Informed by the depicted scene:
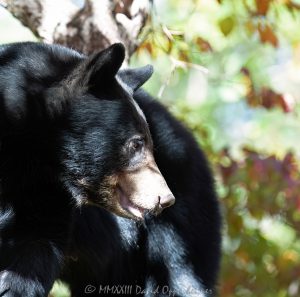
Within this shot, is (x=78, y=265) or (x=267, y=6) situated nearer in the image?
(x=78, y=265)

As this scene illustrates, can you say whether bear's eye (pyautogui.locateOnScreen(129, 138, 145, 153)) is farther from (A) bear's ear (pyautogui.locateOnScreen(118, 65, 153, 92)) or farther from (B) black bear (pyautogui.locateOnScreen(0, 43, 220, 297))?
(A) bear's ear (pyautogui.locateOnScreen(118, 65, 153, 92))

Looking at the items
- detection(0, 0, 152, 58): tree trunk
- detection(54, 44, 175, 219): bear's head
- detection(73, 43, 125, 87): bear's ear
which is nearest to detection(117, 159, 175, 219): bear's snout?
detection(54, 44, 175, 219): bear's head

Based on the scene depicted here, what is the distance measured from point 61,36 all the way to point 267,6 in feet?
5.49

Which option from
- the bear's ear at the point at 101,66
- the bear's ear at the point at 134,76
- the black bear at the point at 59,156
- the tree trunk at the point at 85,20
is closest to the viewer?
the bear's ear at the point at 101,66

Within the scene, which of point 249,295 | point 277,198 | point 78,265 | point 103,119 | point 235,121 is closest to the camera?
point 103,119

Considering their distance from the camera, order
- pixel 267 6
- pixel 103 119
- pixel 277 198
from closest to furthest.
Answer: pixel 103 119, pixel 267 6, pixel 277 198

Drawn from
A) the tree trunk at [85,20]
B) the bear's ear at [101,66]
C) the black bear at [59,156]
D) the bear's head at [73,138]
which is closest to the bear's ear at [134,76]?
the black bear at [59,156]

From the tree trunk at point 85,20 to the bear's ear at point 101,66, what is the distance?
0.94 meters

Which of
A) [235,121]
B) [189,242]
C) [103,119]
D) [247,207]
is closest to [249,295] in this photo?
[247,207]

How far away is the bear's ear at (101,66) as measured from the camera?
14.2ft

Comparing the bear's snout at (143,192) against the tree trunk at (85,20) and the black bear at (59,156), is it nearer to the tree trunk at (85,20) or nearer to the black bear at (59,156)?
the black bear at (59,156)

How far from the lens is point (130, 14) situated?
5508mm

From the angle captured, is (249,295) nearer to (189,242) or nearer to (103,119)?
(189,242)

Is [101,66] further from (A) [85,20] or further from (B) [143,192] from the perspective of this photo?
(A) [85,20]
